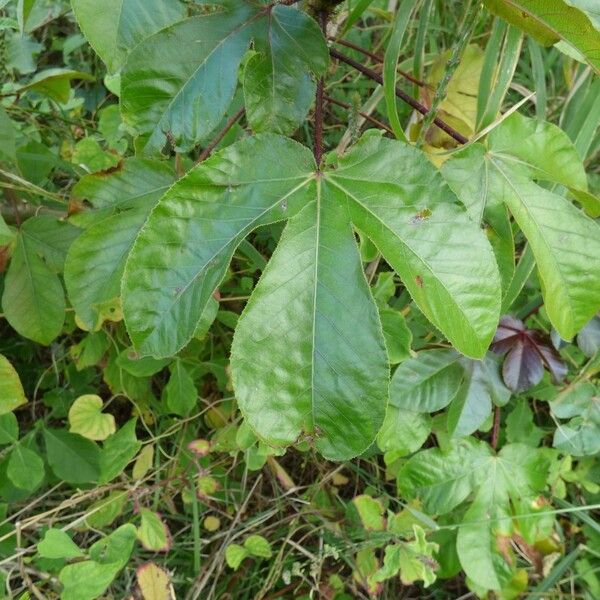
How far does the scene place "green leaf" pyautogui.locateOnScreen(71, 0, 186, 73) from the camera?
63 centimetres

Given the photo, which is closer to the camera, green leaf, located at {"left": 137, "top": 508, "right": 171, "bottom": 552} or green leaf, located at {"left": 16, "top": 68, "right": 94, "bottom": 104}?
green leaf, located at {"left": 16, "top": 68, "right": 94, "bottom": 104}

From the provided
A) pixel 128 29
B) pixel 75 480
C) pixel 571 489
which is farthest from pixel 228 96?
pixel 571 489

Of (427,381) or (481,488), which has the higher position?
(427,381)

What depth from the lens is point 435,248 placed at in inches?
24.9

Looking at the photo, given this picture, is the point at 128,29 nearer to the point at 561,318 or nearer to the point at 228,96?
the point at 228,96

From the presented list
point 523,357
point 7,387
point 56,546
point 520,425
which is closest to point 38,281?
point 7,387

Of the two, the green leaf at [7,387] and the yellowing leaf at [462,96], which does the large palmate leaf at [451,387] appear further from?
the green leaf at [7,387]

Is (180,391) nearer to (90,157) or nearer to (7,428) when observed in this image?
(7,428)

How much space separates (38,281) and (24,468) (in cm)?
34

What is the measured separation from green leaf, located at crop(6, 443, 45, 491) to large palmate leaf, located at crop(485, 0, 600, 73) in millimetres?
1012

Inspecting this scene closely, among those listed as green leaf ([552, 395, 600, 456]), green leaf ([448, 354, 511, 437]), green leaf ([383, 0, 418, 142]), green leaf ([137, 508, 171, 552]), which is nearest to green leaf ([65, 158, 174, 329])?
green leaf ([383, 0, 418, 142])

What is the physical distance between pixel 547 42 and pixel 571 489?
1158 millimetres

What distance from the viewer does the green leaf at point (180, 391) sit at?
46.2 inches

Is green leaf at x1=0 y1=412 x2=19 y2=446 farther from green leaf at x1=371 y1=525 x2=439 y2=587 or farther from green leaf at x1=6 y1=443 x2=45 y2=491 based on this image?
green leaf at x1=371 y1=525 x2=439 y2=587
